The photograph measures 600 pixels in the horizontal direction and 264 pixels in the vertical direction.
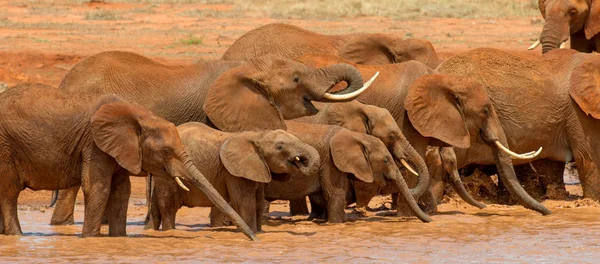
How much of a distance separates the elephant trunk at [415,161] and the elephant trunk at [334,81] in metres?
0.71

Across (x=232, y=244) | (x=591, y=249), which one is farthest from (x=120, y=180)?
(x=591, y=249)

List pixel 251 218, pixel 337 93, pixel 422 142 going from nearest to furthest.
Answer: pixel 251 218, pixel 337 93, pixel 422 142

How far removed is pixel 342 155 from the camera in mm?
11758

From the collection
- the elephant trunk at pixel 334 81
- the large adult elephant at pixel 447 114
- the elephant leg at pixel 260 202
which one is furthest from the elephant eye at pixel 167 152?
the large adult elephant at pixel 447 114

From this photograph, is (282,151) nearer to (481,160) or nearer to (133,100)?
(133,100)

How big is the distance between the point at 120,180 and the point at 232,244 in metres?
0.99

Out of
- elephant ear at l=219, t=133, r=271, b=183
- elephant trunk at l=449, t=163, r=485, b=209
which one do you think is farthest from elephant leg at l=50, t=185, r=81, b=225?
elephant trunk at l=449, t=163, r=485, b=209

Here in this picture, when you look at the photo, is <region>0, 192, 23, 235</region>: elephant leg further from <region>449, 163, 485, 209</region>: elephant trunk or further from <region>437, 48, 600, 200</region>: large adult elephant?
<region>437, 48, 600, 200</region>: large adult elephant

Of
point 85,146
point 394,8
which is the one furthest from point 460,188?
point 394,8

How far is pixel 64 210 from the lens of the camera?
12086 millimetres

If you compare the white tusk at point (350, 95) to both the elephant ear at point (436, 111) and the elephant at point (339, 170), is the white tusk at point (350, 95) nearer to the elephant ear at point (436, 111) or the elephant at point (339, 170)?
the elephant at point (339, 170)

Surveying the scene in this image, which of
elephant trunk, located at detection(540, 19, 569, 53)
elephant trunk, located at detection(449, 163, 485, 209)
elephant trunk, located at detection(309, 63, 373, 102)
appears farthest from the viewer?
elephant trunk, located at detection(540, 19, 569, 53)

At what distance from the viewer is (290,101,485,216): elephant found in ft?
39.6

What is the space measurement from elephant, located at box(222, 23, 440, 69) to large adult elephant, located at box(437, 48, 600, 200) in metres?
1.11
